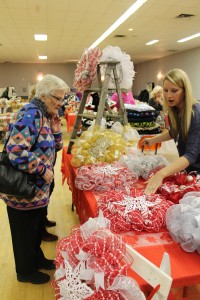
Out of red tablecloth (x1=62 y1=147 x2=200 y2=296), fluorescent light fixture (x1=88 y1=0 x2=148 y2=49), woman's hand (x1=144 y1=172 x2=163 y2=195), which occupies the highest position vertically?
fluorescent light fixture (x1=88 y1=0 x2=148 y2=49)

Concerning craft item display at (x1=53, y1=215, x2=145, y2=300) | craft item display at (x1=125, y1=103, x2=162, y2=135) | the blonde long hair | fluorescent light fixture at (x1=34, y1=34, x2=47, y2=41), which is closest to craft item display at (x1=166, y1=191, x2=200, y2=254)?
craft item display at (x1=53, y1=215, x2=145, y2=300)

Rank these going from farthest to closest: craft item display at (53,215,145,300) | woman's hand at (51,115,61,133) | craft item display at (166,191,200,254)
Answer: woman's hand at (51,115,61,133) < craft item display at (166,191,200,254) < craft item display at (53,215,145,300)

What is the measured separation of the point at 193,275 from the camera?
1043 millimetres

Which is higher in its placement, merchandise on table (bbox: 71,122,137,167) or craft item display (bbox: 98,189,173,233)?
merchandise on table (bbox: 71,122,137,167)

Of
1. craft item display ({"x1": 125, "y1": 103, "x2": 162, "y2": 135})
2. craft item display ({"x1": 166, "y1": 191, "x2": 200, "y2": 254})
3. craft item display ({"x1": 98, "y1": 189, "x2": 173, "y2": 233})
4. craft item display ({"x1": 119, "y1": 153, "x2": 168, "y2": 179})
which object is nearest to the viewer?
craft item display ({"x1": 166, "y1": 191, "x2": 200, "y2": 254})

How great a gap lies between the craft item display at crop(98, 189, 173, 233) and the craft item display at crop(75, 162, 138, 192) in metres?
0.28

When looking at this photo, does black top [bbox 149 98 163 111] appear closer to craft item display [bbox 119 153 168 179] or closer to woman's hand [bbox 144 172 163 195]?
craft item display [bbox 119 153 168 179]

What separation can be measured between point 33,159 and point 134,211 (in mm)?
682

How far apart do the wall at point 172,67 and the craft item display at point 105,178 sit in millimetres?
11596

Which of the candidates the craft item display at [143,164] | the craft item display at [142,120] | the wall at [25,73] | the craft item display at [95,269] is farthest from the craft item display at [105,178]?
the wall at [25,73]

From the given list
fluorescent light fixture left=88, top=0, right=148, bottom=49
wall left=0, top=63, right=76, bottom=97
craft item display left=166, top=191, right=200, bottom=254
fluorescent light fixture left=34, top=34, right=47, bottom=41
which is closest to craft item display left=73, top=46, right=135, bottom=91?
craft item display left=166, top=191, right=200, bottom=254

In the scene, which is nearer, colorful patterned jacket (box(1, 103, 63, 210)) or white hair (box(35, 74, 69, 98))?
colorful patterned jacket (box(1, 103, 63, 210))

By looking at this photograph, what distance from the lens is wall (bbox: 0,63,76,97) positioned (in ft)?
65.6

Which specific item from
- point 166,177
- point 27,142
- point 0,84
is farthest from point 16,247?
point 0,84
